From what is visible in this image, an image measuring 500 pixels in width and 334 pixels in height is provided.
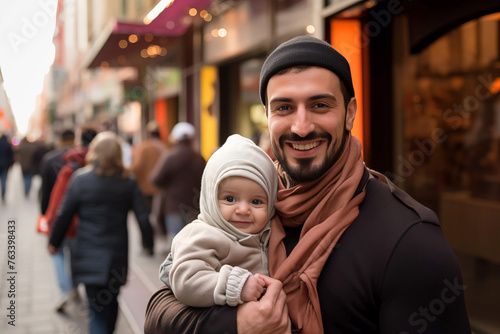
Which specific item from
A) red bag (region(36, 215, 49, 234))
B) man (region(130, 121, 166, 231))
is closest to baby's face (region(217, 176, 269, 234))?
red bag (region(36, 215, 49, 234))

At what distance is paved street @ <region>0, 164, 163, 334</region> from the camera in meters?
5.29

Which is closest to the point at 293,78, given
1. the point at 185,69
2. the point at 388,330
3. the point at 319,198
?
the point at 319,198

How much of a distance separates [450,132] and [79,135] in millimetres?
4745

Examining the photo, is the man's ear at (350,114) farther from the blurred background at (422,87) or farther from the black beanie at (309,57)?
the blurred background at (422,87)

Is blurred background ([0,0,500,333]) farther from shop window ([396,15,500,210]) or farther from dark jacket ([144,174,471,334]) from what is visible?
dark jacket ([144,174,471,334])

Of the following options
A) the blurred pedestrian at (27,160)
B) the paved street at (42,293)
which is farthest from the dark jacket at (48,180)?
the blurred pedestrian at (27,160)

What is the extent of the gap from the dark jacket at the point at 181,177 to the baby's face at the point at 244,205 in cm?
573

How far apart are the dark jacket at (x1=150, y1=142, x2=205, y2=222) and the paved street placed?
105 centimetres

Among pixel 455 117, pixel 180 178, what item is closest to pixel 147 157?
pixel 180 178

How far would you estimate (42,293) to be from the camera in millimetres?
6617

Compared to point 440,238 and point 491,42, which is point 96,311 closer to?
point 440,238

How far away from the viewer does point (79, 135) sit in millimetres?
6219

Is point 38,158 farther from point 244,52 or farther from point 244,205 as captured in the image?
point 244,205

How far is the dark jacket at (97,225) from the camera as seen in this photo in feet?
14.9
